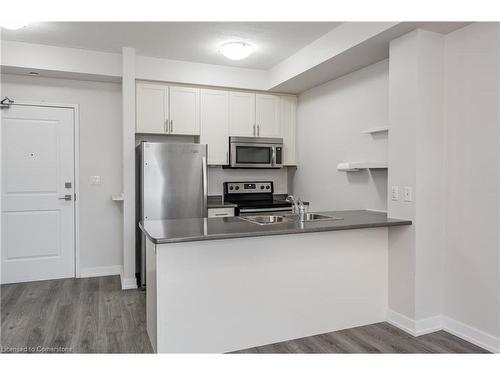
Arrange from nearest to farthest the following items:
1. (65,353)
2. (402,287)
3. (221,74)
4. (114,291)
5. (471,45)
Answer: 1. (65,353)
2. (471,45)
3. (402,287)
4. (114,291)
5. (221,74)

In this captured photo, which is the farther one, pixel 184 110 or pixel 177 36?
pixel 184 110

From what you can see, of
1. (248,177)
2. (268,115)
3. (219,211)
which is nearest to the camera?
(219,211)

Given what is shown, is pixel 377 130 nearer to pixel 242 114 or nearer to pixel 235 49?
pixel 235 49

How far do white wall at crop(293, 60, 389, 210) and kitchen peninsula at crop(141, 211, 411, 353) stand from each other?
79 centimetres

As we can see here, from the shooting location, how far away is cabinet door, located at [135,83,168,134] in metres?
4.09

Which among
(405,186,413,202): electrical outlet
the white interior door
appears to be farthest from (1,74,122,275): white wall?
(405,186,413,202): electrical outlet

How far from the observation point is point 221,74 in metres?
4.40

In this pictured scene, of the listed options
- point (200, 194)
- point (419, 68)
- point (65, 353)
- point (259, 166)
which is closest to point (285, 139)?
point (259, 166)

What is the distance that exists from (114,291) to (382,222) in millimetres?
2763

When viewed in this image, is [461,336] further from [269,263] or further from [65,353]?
[65,353]

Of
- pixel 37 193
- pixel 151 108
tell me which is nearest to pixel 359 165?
pixel 151 108

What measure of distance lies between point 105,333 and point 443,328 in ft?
8.56

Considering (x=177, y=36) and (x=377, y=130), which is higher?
(x=177, y=36)

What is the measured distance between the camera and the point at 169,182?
12.6ft
